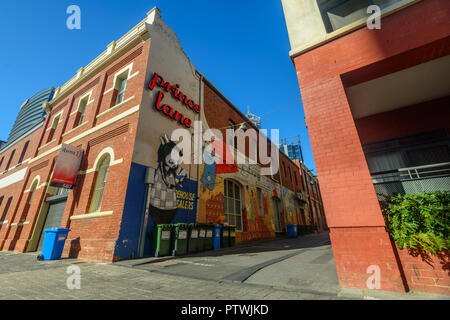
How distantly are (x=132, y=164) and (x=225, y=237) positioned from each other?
5494mm

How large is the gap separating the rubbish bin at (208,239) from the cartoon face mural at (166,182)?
5.31 feet

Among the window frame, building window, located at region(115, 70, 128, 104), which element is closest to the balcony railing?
the window frame

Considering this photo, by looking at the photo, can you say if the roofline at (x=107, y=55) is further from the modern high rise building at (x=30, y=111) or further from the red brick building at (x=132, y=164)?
the modern high rise building at (x=30, y=111)

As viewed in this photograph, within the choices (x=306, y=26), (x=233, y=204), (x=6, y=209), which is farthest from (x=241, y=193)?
(x=6, y=209)

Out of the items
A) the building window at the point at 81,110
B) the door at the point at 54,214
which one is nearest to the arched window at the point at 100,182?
the door at the point at 54,214

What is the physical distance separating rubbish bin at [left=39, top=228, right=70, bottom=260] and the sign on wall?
2207 mm

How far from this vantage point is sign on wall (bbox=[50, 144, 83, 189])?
8.12m

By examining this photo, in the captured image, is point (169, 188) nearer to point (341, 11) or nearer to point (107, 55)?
point (341, 11)

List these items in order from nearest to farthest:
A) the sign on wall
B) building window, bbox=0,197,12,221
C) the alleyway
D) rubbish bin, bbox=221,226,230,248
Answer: the alleyway < the sign on wall < rubbish bin, bbox=221,226,230,248 < building window, bbox=0,197,12,221

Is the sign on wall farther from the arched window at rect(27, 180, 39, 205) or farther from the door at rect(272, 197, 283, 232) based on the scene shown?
the door at rect(272, 197, 283, 232)

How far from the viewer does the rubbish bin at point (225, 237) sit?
902 cm

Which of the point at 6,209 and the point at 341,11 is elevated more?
the point at 341,11

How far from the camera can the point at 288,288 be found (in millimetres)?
3041

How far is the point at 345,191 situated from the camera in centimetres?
337
